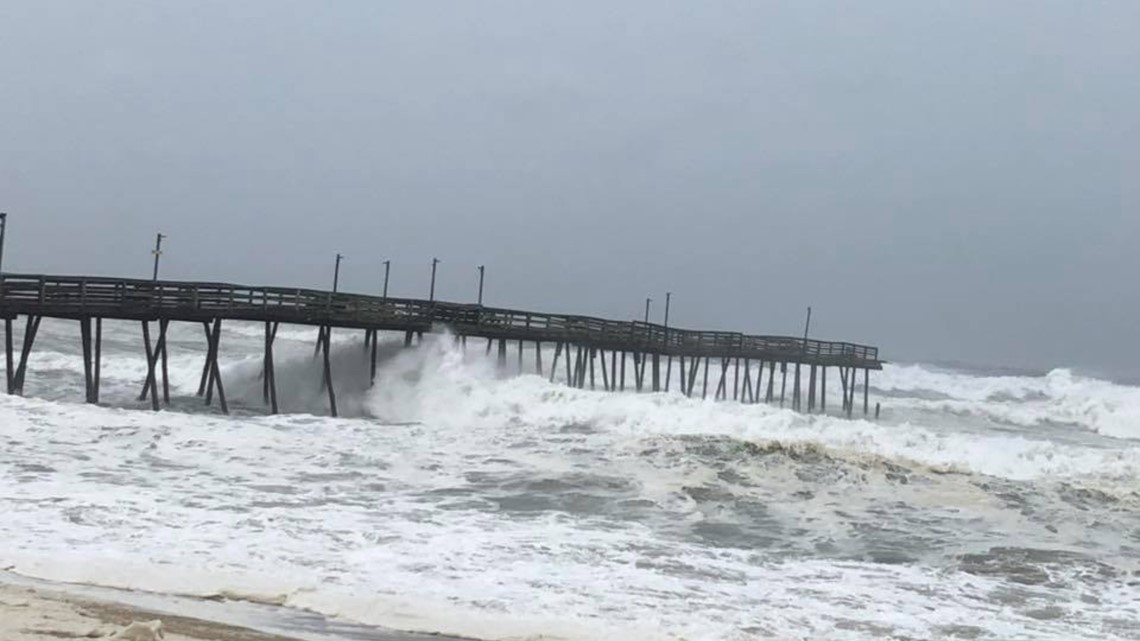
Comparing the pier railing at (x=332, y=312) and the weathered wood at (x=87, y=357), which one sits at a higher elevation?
the pier railing at (x=332, y=312)

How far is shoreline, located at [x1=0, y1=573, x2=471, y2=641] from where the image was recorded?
7453mm

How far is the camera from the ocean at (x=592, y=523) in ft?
33.4

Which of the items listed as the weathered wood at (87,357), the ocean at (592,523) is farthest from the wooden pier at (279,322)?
the ocean at (592,523)

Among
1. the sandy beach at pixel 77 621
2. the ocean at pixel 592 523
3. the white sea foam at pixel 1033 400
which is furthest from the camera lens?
the white sea foam at pixel 1033 400

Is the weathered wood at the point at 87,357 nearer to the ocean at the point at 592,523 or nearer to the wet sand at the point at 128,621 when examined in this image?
the ocean at the point at 592,523

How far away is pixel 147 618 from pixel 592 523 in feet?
23.9

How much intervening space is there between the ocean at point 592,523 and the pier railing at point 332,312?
121 inches

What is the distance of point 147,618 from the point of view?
8.38m

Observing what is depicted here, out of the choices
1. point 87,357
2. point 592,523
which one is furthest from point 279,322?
point 592,523

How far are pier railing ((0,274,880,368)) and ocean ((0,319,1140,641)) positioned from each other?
3069 mm

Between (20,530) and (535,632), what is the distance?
239 inches

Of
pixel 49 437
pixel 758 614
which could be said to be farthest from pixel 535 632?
pixel 49 437

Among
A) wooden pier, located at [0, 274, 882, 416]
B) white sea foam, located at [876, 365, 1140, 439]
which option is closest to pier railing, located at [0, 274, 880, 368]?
wooden pier, located at [0, 274, 882, 416]

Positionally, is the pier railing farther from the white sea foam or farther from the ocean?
the white sea foam
